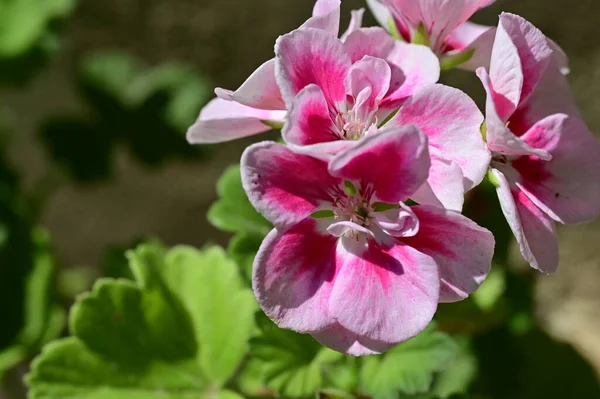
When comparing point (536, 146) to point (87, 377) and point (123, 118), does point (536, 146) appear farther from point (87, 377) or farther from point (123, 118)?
point (123, 118)

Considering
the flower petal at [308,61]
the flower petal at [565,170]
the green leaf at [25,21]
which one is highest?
the green leaf at [25,21]

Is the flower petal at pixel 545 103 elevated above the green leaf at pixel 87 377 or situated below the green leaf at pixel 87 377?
below

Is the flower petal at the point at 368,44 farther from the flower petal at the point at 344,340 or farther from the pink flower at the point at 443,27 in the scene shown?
the flower petal at the point at 344,340

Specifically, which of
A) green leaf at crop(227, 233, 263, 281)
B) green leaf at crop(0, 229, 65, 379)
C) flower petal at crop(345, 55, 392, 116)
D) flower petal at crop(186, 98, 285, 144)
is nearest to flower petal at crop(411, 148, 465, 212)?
flower petal at crop(345, 55, 392, 116)

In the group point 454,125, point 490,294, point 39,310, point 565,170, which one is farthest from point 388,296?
point 39,310

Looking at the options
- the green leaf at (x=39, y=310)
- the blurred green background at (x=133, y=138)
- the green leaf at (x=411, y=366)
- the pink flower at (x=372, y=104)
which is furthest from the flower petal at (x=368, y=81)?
the green leaf at (x=39, y=310)

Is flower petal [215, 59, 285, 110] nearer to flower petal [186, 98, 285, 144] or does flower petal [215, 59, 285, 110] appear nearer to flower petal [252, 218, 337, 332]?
flower petal [186, 98, 285, 144]
